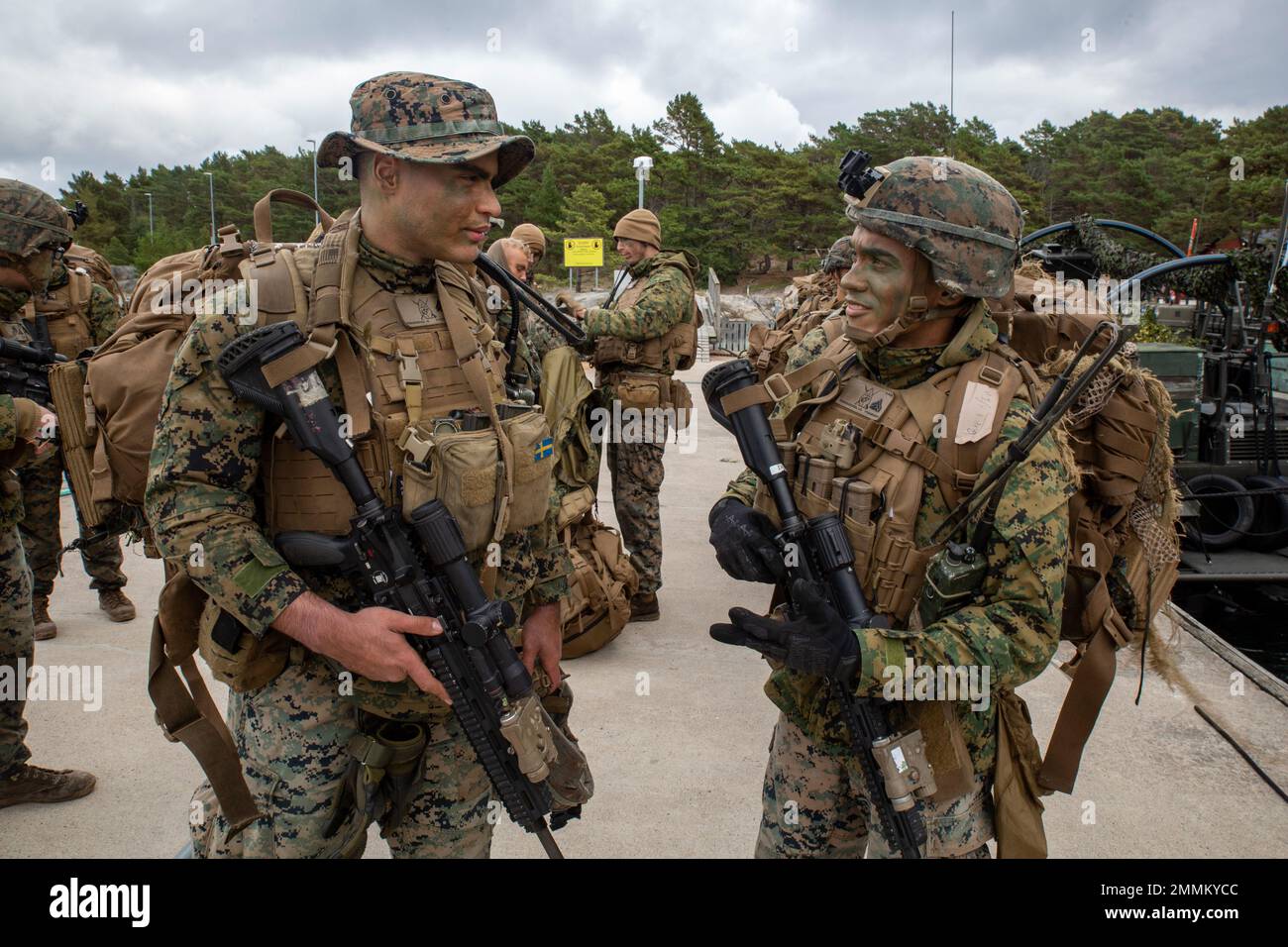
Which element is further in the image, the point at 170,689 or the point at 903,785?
the point at 170,689

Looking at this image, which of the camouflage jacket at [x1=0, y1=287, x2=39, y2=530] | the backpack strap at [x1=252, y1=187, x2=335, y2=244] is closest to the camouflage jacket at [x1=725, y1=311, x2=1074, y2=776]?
the backpack strap at [x1=252, y1=187, x2=335, y2=244]

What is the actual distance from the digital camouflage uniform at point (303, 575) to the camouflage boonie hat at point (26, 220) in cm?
233

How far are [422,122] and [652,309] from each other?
343 centimetres

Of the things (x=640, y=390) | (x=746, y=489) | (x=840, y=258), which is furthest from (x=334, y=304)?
(x=840, y=258)

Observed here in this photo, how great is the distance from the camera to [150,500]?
6.15 ft

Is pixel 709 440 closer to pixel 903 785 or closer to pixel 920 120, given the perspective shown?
pixel 903 785

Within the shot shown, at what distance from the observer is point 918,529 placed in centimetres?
209

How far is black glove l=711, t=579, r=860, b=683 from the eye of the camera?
6.02ft

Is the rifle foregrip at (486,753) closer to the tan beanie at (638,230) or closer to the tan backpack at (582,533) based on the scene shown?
the tan backpack at (582,533)

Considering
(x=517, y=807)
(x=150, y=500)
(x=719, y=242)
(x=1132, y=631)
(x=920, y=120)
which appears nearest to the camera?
(x=150, y=500)

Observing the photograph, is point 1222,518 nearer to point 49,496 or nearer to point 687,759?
point 687,759

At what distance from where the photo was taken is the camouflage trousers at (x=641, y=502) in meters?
5.38
